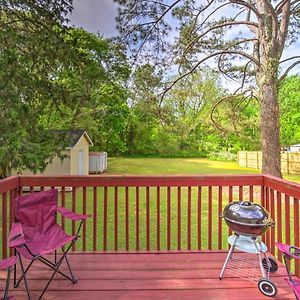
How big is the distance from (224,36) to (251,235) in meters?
7.59

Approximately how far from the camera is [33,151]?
17.0 feet

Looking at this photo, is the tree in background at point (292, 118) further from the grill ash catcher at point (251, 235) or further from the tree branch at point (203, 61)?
the grill ash catcher at point (251, 235)

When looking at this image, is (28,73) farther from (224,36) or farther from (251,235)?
(224,36)

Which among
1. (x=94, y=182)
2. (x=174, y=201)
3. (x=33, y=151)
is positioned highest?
(x=33, y=151)

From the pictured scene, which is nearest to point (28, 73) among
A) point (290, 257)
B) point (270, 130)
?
point (290, 257)

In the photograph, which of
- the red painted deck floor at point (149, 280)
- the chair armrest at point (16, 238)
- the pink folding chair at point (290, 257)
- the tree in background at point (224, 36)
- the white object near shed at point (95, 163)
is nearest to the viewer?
the pink folding chair at point (290, 257)

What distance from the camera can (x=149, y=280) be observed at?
2459mm

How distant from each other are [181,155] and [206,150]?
244cm

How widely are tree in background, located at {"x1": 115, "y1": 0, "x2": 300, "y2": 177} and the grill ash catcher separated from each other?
5.78m

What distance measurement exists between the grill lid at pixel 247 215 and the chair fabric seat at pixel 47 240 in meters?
1.39

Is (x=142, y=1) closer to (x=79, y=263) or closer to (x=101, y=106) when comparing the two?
(x=79, y=263)

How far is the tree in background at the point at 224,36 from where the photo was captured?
7.02m

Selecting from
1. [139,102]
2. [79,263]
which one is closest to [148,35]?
[139,102]

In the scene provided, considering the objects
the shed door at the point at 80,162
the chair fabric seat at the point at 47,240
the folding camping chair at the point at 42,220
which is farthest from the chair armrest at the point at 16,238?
the shed door at the point at 80,162
